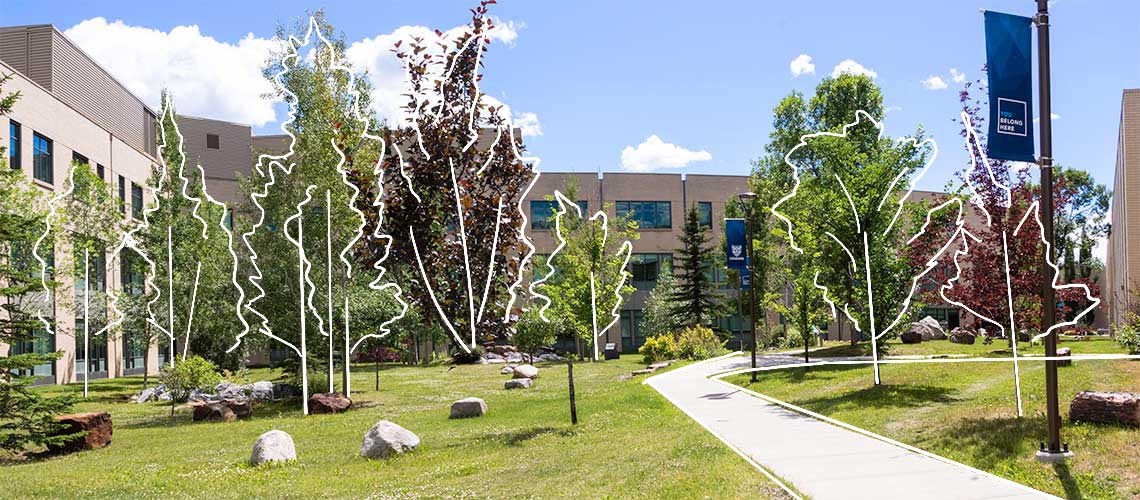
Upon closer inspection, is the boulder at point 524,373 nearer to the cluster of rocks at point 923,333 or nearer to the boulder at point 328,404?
the boulder at point 328,404

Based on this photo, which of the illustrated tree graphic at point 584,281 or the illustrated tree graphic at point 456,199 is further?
the illustrated tree graphic at point 584,281

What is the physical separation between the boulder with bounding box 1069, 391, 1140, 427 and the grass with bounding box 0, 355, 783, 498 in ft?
16.1

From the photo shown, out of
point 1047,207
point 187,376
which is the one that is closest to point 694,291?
point 187,376

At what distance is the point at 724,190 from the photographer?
64.0 metres

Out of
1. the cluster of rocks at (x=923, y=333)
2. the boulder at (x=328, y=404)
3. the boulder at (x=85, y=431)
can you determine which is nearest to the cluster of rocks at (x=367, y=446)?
the boulder at (x=85, y=431)

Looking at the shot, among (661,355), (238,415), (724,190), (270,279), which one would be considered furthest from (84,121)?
→ (724,190)

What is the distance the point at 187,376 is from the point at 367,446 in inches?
623

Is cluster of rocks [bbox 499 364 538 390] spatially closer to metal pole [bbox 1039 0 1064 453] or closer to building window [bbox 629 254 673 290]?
metal pole [bbox 1039 0 1064 453]

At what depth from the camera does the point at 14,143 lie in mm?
37594

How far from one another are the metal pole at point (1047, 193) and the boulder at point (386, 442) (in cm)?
991

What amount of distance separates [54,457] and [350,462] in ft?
25.3

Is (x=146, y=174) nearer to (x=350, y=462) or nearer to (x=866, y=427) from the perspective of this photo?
(x=350, y=462)

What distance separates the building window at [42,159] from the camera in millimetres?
Answer: 39438

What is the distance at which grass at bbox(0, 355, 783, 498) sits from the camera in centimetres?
1085
